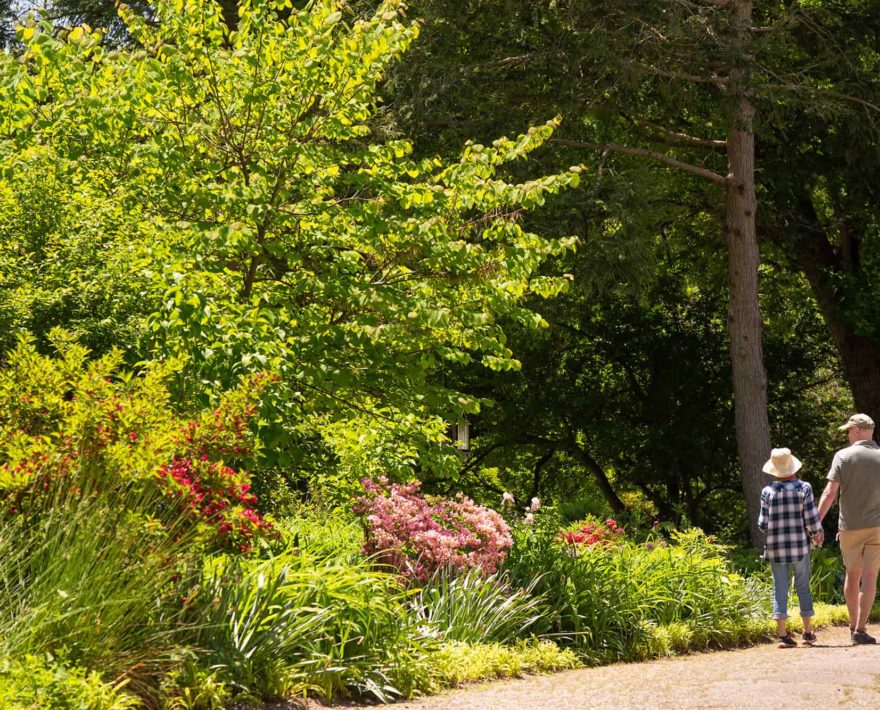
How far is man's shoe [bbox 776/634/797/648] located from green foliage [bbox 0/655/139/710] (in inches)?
231

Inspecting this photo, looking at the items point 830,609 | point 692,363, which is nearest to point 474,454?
point 692,363

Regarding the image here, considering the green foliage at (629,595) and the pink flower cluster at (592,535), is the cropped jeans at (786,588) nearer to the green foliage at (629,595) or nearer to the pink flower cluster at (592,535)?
the green foliage at (629,595)

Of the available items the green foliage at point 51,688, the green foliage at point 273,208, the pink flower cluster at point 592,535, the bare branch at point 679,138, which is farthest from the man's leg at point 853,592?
the bare branch at point 679,138

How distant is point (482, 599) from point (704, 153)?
479 inches

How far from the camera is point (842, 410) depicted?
24.1m

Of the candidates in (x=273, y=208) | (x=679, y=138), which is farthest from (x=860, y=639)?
(x=679, y=138)

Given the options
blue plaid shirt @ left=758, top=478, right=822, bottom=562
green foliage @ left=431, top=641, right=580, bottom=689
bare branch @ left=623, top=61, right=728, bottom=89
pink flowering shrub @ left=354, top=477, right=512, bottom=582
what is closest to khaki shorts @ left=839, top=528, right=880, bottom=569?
blue plaid shirt @ left=758, top=478, right=822, bottom=562

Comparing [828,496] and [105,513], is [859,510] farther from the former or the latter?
[105,513]

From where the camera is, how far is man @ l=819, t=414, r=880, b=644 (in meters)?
8.91

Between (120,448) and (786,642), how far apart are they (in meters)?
5.99

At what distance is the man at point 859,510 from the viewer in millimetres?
8914

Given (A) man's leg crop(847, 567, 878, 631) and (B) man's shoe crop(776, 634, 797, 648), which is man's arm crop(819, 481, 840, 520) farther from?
(B) man's shoe crop(776, 634, 797, 648)

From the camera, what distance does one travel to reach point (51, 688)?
466cm

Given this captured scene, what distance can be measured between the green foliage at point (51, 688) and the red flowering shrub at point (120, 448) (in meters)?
0.89
